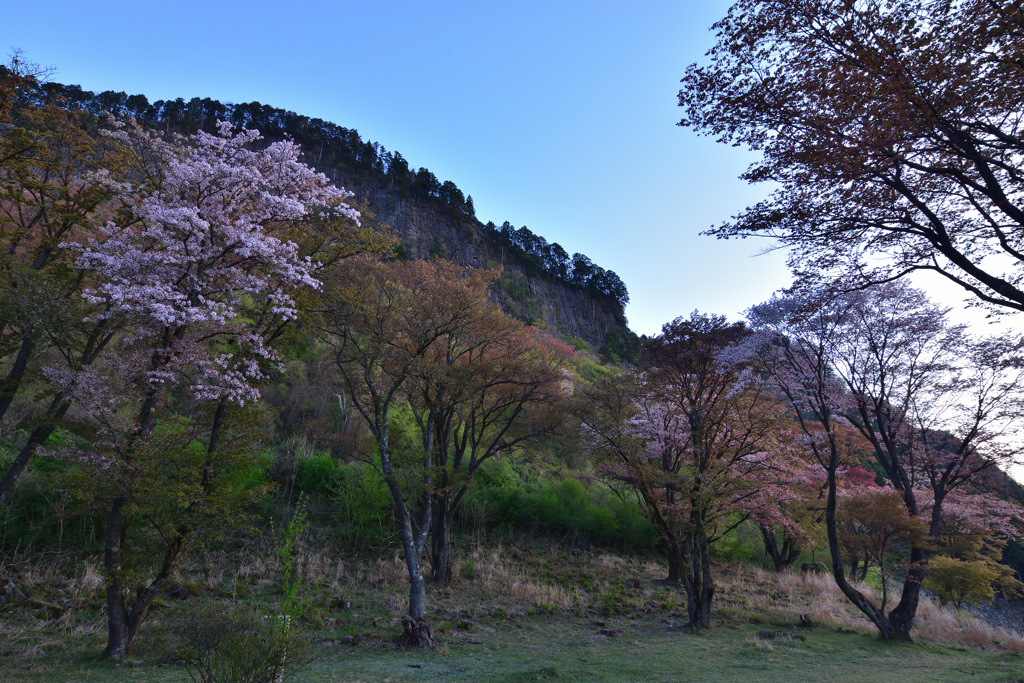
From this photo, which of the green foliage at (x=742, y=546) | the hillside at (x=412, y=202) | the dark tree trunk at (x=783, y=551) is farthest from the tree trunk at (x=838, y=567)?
the hillside at (x=412, y=202)

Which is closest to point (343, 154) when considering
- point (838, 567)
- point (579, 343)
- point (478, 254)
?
point (478, 254)

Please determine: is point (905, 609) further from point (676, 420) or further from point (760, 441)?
point (676, 420)

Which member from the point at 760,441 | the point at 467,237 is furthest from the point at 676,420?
the point at 467,237

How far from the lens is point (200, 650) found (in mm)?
3924

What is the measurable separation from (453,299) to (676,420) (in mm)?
6164

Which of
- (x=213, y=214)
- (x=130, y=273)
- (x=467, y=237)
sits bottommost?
(x=130, y=273)

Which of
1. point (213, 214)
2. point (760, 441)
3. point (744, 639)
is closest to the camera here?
point (213, 214)

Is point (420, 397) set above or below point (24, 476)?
above

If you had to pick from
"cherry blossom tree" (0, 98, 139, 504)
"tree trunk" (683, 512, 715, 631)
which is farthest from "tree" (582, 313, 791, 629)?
"cherry blossom tree" (0, 98, 139, 504)

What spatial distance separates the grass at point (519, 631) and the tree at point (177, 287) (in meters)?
1.45

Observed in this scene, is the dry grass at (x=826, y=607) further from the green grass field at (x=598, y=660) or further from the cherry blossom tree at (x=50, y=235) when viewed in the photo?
the cherry blossom tree at (x=50, y=235)

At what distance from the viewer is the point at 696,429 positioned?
36.2 ft

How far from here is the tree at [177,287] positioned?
6.45 m

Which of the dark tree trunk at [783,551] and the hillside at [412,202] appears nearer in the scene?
the dark tree trunk at [783,551]
